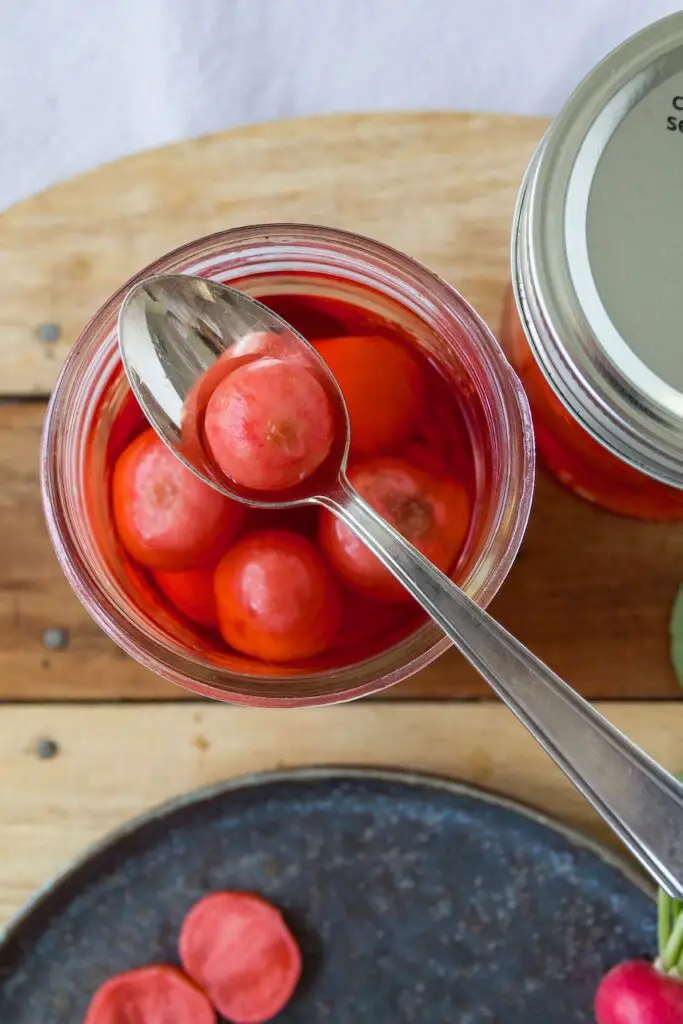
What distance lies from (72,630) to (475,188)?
0.33 meters

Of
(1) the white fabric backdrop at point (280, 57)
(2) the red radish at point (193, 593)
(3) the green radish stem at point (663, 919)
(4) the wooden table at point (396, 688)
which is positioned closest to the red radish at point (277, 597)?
(2) the red radish at point (193, 593)

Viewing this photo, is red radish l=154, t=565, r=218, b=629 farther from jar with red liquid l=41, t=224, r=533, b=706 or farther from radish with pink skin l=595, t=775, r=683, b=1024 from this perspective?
radish with pink skin l=595, t=775, r=683, b=1024

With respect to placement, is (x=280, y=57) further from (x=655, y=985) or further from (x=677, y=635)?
(x=655, y=985)

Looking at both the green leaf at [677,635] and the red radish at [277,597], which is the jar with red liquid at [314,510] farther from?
the green leaf at [677,635]

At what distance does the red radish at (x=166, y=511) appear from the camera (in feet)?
1.42

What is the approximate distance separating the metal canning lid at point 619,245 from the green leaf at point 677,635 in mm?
140

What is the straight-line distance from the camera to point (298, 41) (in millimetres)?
686

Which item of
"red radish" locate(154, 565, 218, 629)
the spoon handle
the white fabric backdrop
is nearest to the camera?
the spoon handle

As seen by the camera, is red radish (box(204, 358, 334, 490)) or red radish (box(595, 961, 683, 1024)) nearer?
red radish (box(204, 358, 334, 490))

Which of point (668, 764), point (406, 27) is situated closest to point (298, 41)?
point (406, 27)

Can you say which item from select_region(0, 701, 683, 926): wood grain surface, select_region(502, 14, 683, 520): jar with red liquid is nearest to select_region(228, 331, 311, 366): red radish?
select_region(502, 14, 683, 520): jar with red liquid

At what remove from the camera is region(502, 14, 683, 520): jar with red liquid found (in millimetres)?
411

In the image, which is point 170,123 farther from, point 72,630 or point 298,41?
point 72,630

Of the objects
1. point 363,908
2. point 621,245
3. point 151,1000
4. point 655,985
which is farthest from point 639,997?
point 621,245
